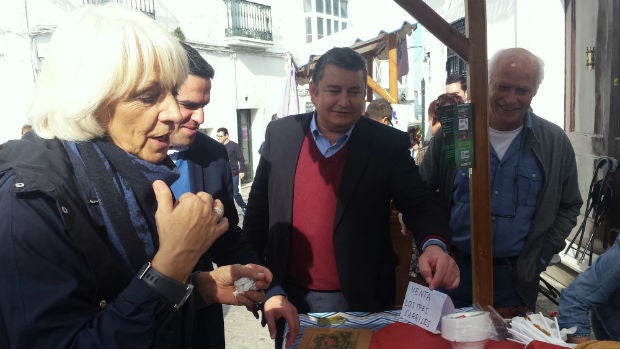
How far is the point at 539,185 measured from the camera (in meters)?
2.37

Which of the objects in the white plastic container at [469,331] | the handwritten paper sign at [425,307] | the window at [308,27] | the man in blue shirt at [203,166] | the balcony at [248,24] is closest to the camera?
the white plastic container at [469,331]

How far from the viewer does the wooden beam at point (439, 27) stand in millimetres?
1771

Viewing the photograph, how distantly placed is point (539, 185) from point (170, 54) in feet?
6.68

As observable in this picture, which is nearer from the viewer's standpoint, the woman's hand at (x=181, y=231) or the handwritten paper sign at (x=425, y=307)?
the woman's hand at (x=181, y=231)

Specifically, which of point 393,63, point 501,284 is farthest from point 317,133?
point 393,63

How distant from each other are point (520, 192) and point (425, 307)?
3.82 ft

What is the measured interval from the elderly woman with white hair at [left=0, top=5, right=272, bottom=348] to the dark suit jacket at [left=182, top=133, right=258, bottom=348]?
569 millimetres

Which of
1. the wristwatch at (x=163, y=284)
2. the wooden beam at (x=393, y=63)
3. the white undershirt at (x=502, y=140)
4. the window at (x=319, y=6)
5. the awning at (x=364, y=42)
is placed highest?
the window at (x=319, y=6)

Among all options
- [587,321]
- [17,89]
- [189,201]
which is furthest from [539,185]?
[17,89]

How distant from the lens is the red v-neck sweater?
7.22 ft

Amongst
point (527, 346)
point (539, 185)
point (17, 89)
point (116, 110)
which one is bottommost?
point (527, 346)

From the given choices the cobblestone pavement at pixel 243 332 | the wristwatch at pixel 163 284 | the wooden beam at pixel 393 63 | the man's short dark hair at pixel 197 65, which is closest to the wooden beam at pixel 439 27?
the man's short dark hair at pixel 197 65

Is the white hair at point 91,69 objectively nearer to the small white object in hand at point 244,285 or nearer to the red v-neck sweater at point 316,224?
the small white object in hand at point 244,285

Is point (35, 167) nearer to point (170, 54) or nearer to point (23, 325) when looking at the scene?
point (23, 325)
